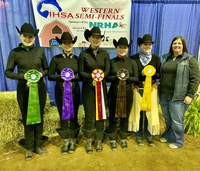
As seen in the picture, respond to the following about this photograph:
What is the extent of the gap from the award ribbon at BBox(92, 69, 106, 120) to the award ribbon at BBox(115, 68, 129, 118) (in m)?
0.17

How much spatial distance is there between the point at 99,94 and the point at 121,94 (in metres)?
0.24

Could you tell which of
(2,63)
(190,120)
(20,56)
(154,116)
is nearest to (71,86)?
(20,56)

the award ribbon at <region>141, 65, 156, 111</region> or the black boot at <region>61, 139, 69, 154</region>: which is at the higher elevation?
the award ribbon at <region>141, 65, 156, 111</region>

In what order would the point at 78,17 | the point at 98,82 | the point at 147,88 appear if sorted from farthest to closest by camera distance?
the point at 78,17 < the point at 147,88 < the point at 98,82

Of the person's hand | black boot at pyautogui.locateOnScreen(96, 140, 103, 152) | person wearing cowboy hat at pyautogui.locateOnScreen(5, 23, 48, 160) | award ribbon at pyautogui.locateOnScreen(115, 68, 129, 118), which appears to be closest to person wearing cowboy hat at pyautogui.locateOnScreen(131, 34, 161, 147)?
award ribbon at pyautogui.locateOnScreen(115, 68, 129, 118)

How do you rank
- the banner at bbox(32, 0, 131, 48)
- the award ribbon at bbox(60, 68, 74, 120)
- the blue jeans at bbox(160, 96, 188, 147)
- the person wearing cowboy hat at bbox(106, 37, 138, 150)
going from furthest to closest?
1. the banner at bbox(32, 0, 131, 48)
2. the blue jeans at bbox(160, 96, 188, 147)
3. the person wearing cowboy hat at bbox(106, 37, 138, 150)
4. the award ribbon at bbox(60, 68, 74, 120)

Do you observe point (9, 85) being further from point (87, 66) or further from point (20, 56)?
point (87, 66)

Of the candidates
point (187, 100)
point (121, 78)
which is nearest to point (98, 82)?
point (121, 78)

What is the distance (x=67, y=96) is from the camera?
1.98 m

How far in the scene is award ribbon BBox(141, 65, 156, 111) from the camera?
6.75 feet

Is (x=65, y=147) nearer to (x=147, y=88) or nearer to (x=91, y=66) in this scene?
(x=91, y=66)

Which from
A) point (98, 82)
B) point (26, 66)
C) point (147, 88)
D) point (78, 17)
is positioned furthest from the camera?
point (78, 17)

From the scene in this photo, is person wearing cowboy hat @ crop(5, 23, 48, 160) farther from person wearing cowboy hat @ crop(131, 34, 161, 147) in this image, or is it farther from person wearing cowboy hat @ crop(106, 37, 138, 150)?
person wearing cowboy hat @ crop(131, 34, 161, 147)

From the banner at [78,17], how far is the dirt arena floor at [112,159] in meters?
1.58
